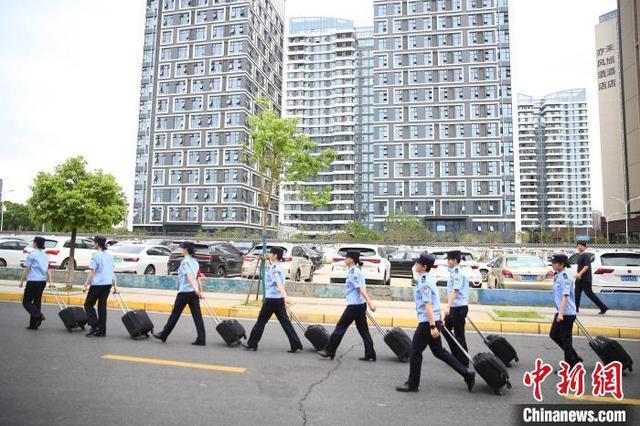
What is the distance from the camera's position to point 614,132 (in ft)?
289

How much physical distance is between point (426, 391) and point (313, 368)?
1.74 m

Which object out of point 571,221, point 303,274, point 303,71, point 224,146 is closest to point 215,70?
point 224,146

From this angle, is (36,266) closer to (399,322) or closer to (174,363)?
(174,363)

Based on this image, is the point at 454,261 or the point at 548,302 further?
the point at 548,302

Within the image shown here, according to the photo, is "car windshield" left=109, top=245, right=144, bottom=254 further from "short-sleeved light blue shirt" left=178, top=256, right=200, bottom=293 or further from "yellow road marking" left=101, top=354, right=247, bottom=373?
"yellow road marking" left=101, top=354, right=247, bottom=373

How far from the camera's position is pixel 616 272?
1229cm

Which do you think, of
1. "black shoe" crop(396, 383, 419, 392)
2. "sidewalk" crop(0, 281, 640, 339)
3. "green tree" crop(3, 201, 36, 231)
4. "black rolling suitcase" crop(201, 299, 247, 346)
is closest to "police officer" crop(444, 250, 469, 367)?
"black shoe" crop(396, 383, 419, 392)

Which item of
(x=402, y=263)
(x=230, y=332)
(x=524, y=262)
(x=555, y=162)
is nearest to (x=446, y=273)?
(x=524, y=262)

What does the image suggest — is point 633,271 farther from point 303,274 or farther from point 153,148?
point 153,148

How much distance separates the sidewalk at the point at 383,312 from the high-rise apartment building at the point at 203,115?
→ 60959 millimetres

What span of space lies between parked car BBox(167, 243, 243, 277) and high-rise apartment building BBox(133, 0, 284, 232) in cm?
5423

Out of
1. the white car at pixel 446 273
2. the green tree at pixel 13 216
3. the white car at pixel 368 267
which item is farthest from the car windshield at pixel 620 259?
the green tree at pixel 13 216

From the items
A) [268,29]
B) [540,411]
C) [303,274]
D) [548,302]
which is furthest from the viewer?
[268,29]

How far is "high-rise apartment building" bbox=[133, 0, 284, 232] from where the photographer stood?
2977 inches
